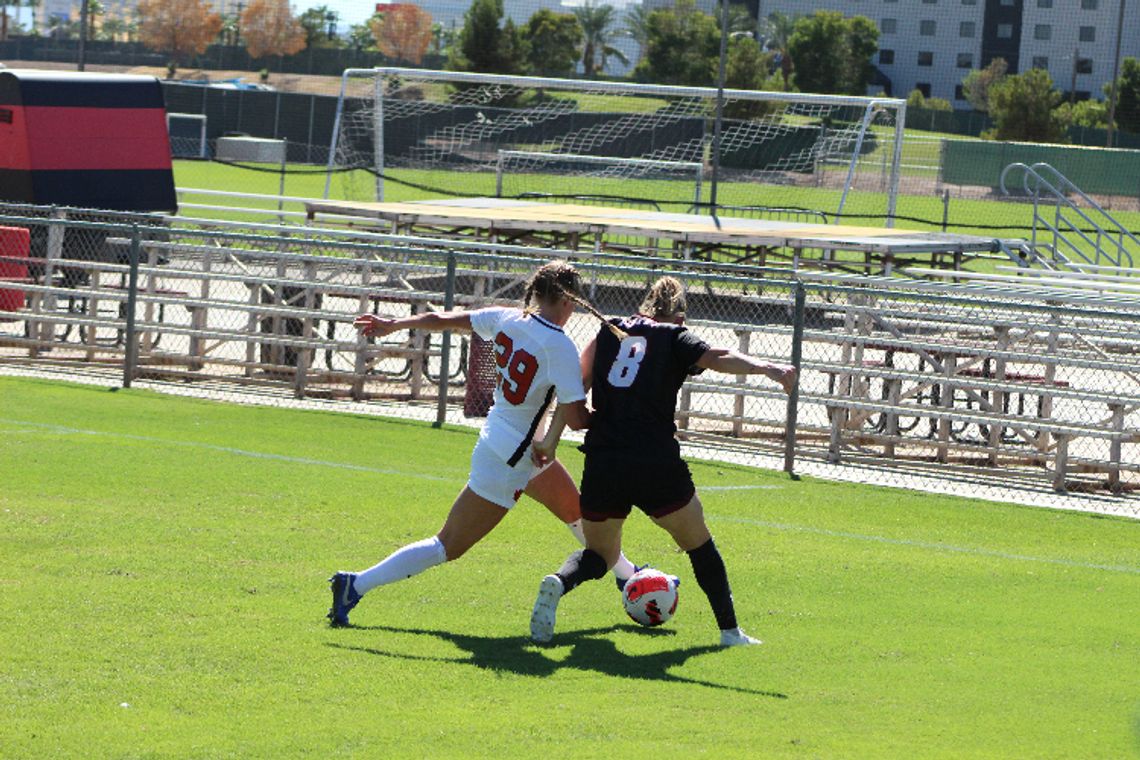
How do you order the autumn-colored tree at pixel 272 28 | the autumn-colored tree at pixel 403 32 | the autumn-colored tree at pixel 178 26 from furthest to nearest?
the autumn-colored tree at pixel 403 32
the autumn-colored tree at pixel 272 28
the autumn-colored tree at pixel 178 26

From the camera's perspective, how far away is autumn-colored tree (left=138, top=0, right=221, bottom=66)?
81.4 m

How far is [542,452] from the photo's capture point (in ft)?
22.8

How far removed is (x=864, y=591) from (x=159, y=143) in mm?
16360

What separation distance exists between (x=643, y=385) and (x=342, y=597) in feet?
5.37

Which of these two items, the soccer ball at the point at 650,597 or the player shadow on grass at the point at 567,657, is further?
the soccer ball at the point at 650,597

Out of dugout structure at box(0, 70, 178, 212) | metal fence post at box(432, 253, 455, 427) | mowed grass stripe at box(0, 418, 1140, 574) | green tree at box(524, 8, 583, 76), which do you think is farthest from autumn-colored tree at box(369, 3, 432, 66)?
mowed grass stripe at box(0, 418, 1140, 574)

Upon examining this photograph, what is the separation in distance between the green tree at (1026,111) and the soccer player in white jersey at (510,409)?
5699cm

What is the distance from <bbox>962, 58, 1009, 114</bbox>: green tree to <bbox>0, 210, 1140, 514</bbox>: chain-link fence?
2536 inches

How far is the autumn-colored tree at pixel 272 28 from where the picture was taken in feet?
285

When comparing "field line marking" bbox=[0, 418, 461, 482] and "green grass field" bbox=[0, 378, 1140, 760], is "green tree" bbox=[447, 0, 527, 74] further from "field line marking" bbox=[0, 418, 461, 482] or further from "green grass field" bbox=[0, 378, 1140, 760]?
"green grass field" bbox=[0, 378, 1140, 760]

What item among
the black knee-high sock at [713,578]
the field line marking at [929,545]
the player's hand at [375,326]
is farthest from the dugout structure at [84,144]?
the black knee-high sock at [713,578]

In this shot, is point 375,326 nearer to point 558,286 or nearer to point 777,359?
point 558,286

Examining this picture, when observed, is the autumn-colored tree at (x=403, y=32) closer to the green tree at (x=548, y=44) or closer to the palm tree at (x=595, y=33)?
the palm tree at (x=595, y=33)

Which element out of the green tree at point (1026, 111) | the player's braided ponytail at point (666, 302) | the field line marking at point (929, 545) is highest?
the green tree at point (1026, 111)
